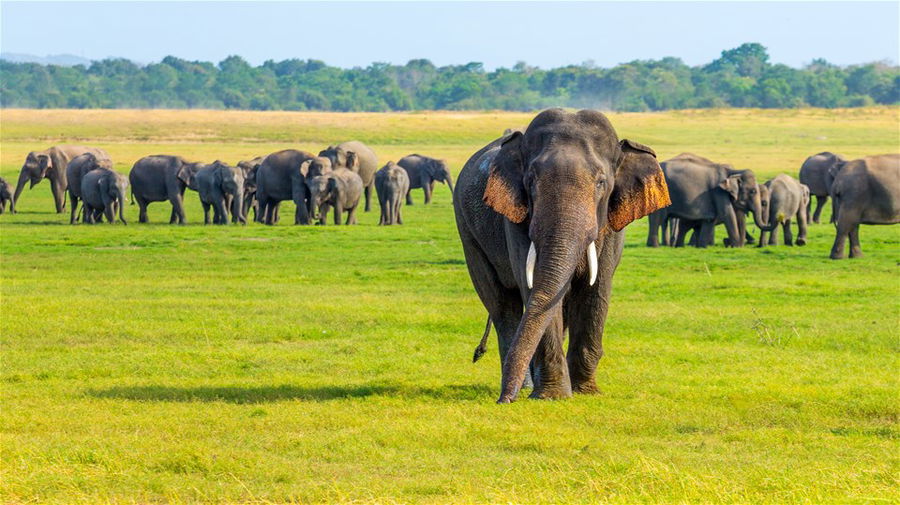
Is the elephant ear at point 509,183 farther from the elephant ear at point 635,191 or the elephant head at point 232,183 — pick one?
the elephant head at point 232,183

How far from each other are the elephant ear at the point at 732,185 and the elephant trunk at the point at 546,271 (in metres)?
20.5

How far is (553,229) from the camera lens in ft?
31.3

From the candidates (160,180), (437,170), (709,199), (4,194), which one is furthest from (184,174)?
(709,199)

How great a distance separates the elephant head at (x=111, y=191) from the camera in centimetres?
3622

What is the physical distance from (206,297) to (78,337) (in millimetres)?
3893

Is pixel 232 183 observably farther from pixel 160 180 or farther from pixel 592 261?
pixel 592 261

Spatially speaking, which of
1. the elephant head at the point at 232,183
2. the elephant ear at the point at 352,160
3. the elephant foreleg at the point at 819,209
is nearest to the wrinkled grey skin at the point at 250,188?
the elephant ear at the point at 352,160

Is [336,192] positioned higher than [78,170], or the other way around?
[78,170]

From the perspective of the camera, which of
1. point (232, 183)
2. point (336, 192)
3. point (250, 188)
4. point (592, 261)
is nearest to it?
point (592, 261)

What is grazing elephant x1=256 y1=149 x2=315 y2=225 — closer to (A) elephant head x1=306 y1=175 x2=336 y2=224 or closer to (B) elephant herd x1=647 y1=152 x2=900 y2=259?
(A) elephant head x1=306 y1=175 x2=336 y2=224

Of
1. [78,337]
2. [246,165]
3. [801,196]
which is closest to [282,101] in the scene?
[246,165]

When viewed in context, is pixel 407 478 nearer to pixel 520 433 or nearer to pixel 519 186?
pixel 520 433

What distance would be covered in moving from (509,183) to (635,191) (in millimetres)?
1032

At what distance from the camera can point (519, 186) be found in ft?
33.3
